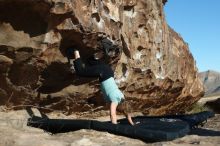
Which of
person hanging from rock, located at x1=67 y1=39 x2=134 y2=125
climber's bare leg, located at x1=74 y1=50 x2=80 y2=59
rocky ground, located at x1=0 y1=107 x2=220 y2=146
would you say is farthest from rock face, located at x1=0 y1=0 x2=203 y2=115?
rocky ground, located at x1=0 y1=107 x2=220 y2=146

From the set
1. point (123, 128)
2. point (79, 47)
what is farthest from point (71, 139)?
point (79, 47)

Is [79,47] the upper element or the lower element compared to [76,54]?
upper

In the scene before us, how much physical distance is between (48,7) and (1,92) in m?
1.60

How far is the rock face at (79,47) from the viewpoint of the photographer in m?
6.11

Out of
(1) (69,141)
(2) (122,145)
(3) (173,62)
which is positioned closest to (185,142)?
(2) (122,145)

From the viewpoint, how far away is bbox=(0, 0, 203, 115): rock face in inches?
241

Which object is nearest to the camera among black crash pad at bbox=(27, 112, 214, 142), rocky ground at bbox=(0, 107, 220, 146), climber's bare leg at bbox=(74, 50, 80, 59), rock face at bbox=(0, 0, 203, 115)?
rocky ground at bbox=(0, 107, 220, 146)

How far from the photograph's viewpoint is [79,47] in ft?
22.3

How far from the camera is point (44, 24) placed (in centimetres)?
623

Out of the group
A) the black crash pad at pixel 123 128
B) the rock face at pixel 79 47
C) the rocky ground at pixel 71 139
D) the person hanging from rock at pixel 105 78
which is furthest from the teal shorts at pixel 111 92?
the rock face at pixel 79 47

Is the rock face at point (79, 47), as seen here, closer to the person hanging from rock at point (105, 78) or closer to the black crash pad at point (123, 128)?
the person hanging from rock at point (105, 78)

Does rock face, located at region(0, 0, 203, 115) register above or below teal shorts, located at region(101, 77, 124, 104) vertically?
above

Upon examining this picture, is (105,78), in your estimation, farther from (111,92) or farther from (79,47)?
(79,47)

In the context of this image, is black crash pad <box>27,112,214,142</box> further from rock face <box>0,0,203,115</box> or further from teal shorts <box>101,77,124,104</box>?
rock face <box>0,0,203,115</box>
